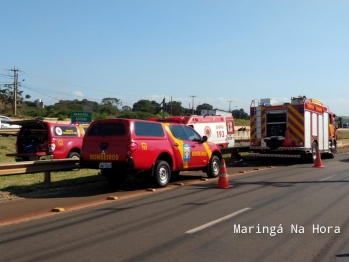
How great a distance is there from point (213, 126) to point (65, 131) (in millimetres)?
8697

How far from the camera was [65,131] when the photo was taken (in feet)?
53.4

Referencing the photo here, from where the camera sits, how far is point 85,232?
6.77m

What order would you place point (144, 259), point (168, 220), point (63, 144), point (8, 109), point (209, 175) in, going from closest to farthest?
point (144, 259) < point (168, 220) < point (209, 175) < point (63, 144) < point (8, 109)

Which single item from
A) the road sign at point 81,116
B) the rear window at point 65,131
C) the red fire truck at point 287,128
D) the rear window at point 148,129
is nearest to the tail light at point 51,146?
the rear window at point 65,131

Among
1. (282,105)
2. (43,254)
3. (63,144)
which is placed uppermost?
(282,105)

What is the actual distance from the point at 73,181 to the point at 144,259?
7.95 meters

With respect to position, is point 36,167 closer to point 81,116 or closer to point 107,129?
point 107,129

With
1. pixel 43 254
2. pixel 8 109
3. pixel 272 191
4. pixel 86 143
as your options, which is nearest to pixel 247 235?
pixel 43 254

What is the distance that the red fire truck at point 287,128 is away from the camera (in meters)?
19.8

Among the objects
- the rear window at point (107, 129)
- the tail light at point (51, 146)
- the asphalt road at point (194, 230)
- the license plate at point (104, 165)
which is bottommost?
the asphalt road at point (194, 230)

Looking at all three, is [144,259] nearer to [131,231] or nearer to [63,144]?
[131,231]

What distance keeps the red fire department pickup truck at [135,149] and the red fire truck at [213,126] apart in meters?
7.09

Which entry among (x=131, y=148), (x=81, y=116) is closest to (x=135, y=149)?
(x=131, y=148)

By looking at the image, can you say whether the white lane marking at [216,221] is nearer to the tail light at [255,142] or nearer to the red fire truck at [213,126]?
the red fire truck at [213,126]
